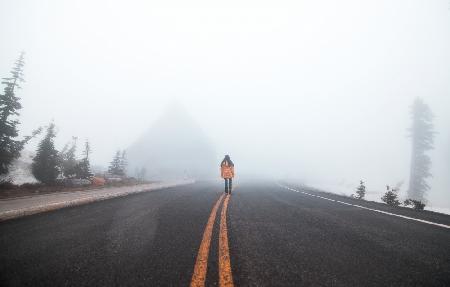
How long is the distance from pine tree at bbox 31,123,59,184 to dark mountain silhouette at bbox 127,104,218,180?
35.0 metres

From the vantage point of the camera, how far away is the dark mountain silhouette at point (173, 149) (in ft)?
235

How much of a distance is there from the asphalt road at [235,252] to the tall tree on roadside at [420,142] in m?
40.5

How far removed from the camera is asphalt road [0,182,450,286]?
315cm

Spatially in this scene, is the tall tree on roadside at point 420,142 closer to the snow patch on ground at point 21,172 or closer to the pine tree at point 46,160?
the pine tree at point 46,160

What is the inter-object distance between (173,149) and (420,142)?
55574 millimetres

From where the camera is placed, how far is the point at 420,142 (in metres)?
43.7

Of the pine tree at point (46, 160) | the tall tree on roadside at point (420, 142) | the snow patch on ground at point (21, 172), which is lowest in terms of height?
the snow patch on ground at point (21, 172)

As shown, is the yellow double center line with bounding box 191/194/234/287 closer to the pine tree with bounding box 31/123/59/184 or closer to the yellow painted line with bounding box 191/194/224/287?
the yellow painted line with bounding box 191/194/224/287

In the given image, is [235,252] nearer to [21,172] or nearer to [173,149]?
[21,172]

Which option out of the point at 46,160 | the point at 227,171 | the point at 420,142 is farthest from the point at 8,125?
the point at 420,142

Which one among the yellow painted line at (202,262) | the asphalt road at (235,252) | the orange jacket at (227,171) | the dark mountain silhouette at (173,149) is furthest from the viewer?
the dark mountain silhouette at (173,149)

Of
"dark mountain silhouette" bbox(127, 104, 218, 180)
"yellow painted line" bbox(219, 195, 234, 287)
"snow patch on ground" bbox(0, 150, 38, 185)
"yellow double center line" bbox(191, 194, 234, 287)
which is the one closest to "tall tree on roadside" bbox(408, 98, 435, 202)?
"dark mountain silhouette" bbox(127, 104, 218, 180)

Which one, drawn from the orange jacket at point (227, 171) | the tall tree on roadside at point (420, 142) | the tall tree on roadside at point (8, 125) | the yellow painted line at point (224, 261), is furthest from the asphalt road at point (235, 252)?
the tall tree on roadside at point (420, 142)

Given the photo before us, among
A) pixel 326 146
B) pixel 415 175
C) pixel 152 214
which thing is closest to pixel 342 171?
pixel 326 146
